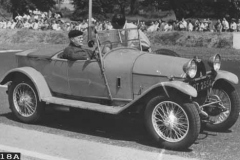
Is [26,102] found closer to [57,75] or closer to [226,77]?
[57,75]

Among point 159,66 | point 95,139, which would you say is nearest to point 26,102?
point 95,139

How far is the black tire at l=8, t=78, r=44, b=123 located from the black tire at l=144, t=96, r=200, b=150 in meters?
1.99

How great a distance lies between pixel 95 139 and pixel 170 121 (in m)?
1.17

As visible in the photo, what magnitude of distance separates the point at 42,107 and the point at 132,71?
1.69 m

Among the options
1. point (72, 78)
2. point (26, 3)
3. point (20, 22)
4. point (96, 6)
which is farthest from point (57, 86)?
point (26, 3)

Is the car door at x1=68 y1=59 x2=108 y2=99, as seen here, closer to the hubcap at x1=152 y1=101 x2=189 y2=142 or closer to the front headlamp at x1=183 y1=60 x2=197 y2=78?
the hubcap at x1=152 y1=101 x2=189 y2=142

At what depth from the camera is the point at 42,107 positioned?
701 centimetres

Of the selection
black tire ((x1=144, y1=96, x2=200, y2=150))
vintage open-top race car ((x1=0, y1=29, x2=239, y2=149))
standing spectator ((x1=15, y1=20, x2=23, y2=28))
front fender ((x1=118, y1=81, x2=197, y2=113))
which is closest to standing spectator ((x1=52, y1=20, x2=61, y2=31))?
standing spectator ((x1=15, y1=20, x2=23, y2=28))

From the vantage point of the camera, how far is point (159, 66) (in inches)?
239

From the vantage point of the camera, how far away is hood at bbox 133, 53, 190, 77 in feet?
19.7

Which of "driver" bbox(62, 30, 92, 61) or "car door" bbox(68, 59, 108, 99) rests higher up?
"driver" bbox(62, 30, 92, 61)

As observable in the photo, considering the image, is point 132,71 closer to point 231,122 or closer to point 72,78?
point 72,78

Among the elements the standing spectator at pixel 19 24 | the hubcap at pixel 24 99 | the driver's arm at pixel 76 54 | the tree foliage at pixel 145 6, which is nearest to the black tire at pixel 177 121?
the driver's arm at pixel 76 54

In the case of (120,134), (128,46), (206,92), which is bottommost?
(120,134)
